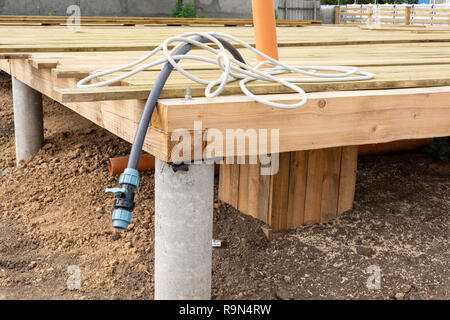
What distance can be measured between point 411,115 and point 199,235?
3.43 feet

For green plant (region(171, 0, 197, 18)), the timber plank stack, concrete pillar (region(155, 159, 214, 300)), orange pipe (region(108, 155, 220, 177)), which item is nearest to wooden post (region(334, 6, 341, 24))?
green plant (region(171, 0, 197, 18))

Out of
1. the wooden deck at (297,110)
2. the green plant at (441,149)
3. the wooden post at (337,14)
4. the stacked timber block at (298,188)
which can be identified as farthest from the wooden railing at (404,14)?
the wooden deck at (297,110)

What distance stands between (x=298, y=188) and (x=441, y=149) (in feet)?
6.55

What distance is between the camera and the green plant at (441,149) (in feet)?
15.6

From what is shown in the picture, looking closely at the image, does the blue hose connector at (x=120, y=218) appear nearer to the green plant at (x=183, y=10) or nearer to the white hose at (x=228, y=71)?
the white hose at (x=228, y=71)

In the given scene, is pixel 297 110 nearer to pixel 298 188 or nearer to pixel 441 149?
pixel 298 188

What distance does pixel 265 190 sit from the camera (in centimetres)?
333

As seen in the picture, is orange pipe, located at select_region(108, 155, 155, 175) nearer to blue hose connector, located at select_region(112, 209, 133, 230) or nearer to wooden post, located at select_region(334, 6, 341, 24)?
blue hose connector, located at select_region(112, 209, 133, 230)

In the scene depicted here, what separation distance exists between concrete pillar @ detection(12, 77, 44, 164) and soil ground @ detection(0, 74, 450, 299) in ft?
1.19

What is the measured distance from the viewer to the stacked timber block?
3.32 meters
